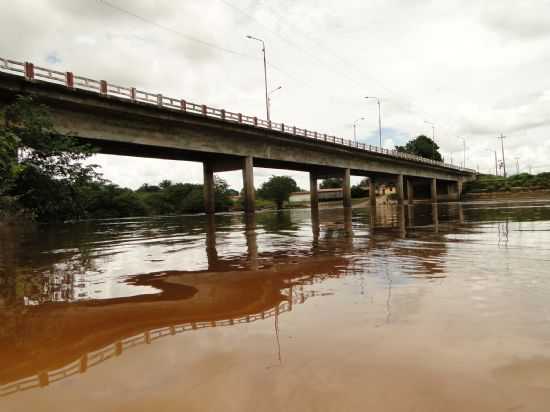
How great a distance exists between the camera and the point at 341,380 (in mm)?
2639

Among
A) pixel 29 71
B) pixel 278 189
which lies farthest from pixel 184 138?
pixel 278 189

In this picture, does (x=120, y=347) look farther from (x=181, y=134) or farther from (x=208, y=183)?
(x=208, y=183)

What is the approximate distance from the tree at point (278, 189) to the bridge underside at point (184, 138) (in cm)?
3831

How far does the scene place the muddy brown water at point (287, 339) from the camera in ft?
8.14

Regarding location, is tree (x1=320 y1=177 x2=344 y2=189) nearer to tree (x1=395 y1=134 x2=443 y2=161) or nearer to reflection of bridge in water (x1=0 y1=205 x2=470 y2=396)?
tree (x1=395 y1=134 x2=443 y2=161)

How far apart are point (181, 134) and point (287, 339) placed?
106 ft

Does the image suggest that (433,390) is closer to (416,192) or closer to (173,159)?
(173,159)

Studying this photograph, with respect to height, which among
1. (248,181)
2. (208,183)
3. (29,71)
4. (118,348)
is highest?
(29,71)

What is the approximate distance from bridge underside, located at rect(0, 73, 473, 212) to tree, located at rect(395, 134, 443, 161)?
6804cm

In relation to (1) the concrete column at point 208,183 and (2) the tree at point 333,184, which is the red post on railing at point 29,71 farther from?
(2) the tree at point 333,184

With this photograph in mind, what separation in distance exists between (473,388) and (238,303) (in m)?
3.06

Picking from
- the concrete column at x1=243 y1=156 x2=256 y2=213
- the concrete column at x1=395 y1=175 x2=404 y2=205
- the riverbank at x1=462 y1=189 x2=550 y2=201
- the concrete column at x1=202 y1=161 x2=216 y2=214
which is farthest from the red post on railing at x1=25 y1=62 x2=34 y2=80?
the riverbank at x1=462 y1=189 x2=550 y2=201

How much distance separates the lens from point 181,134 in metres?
33.6

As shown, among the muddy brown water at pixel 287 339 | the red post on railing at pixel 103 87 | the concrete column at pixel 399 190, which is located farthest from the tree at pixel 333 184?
the muddy brown water at pixel 287 339
